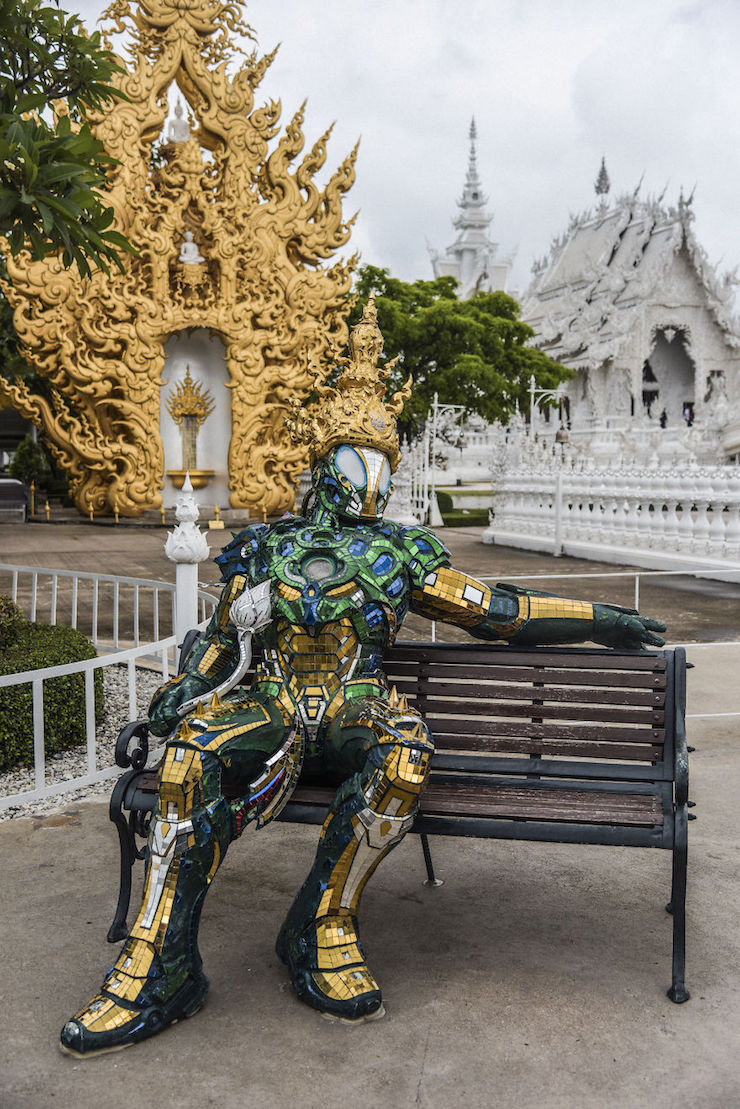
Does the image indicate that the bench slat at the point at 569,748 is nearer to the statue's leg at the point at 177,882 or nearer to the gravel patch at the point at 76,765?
the statue's leg at the point at 177,882

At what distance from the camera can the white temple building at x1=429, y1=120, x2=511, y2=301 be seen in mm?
56281

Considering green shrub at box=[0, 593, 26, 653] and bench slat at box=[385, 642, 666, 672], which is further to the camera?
green shrub at box=[0, 593, 26, 653]

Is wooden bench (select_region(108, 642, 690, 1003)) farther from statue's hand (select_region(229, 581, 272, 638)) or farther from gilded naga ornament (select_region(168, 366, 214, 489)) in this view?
gilded naga ornament (select_region(168, 366, 214, 489))

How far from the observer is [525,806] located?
2.82 meters

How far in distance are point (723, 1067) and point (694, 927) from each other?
78 centimetres

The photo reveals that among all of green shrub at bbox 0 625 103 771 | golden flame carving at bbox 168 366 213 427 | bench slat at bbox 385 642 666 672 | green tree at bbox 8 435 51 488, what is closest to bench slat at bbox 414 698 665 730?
bench slat at bbox 385 642 666 672

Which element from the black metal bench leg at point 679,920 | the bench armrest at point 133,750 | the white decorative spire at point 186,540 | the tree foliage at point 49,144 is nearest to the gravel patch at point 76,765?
the white decorative spire at point 186,540

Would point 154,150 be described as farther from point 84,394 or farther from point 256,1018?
point 256,1018

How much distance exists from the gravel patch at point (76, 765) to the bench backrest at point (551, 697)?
181 cm

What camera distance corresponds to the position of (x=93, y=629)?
22.8 ft

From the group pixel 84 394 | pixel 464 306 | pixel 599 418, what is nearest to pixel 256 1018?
pixel 84 394

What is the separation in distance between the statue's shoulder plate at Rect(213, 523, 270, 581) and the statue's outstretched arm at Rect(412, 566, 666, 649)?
1.78ft

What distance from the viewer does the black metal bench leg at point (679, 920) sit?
8.80 feet

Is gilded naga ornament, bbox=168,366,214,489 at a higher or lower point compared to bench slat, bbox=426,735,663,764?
higher
